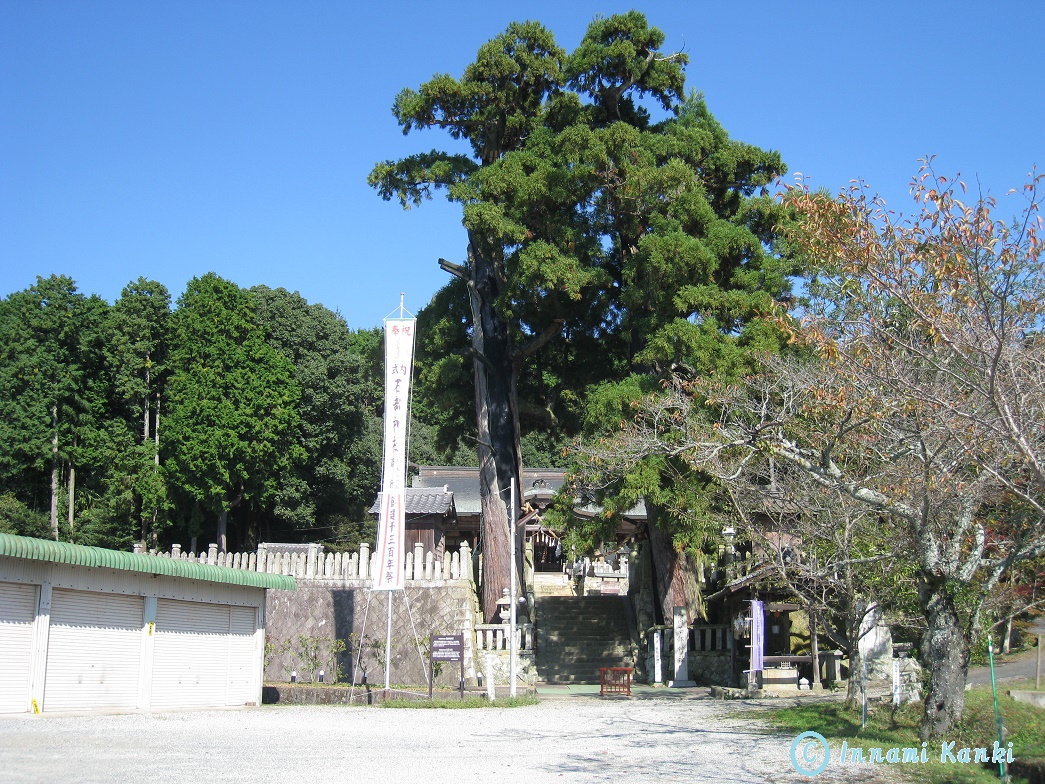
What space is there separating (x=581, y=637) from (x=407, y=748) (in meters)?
13.9

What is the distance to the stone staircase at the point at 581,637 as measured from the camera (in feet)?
73.1

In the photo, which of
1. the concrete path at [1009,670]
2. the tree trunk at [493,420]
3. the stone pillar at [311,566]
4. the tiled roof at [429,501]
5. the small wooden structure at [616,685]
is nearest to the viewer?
the concrete path at [1009,670]

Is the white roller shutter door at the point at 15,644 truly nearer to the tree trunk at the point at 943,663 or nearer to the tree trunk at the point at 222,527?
the tree trunk at the point at 943,663

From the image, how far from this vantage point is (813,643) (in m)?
17.6

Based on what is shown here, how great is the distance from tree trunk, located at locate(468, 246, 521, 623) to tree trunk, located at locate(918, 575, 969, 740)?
40.9 ft

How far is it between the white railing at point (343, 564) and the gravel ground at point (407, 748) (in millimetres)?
5545

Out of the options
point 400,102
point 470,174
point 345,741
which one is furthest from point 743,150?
point 345,741

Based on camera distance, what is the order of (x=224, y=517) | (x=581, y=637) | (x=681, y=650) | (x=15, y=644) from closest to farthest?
(x=15, y=644) → (x=681, y=650) → (x=581, y=637) → (x=224, y=517)

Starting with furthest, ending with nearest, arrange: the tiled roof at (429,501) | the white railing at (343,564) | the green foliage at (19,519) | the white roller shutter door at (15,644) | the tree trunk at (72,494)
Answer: the tree trunk at (72,494) < the tiled roof at (429,501) < the green foliage at (19,519) < the white railing at (343,564) < the white roller shutter door at (15,644)

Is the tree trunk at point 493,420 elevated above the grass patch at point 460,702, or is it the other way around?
the tree trunk at point 493,420

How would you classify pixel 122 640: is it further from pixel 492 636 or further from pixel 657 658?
pixel 657 658

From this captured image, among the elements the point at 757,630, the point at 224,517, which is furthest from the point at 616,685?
the point at 224,517

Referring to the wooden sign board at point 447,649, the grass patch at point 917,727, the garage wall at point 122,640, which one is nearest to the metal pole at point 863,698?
the grass patch at point 917,727

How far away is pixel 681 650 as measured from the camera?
20.3 metres
